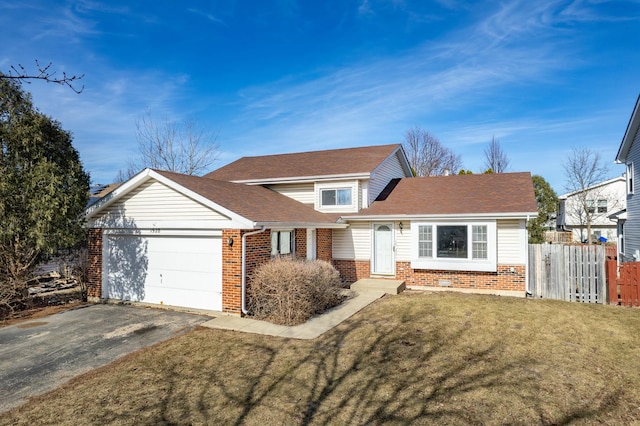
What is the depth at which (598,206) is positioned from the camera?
108 feet

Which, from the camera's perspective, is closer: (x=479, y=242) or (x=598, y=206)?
(x=479, y=242)

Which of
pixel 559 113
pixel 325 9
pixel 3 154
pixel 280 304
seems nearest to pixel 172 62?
pixel 325 9

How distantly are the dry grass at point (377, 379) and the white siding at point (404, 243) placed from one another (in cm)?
508

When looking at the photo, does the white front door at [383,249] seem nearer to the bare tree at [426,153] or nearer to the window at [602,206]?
the bare tree at [426,153]

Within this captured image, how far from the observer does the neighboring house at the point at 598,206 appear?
3216 cm

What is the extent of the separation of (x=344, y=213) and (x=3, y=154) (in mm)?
10979

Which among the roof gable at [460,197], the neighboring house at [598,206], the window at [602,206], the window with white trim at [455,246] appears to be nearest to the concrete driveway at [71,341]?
the window with white trim at [455,246]

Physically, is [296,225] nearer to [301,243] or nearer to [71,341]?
[301,243]

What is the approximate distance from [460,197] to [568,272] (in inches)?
174

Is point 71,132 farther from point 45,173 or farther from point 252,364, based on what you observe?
point 252,364

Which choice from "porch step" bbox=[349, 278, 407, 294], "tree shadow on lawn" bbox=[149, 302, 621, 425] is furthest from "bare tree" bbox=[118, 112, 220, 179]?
"tree shadow on lawn" bbox=[149, 302, 621, 425]

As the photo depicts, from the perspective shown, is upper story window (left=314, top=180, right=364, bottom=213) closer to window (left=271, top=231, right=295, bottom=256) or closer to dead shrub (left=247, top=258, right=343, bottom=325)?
window (left=271, top=231, right=295, bottom=256)

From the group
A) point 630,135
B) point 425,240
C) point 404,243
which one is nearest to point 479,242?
point 425,240

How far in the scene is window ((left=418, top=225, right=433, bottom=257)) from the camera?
514 inches
